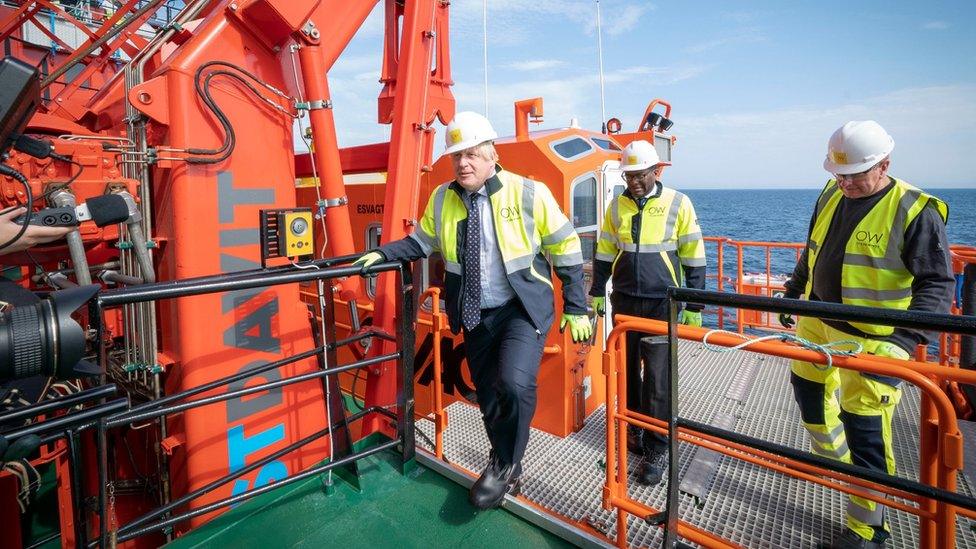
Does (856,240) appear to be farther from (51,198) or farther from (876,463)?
(51,198)

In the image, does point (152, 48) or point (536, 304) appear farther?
point (152, 48)

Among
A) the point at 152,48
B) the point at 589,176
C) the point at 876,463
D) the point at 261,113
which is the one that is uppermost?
the point at 152,48

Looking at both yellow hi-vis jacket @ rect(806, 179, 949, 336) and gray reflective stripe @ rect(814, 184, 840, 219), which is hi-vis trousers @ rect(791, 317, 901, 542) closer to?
yellow hi-vis jacket @ rect(806, 179, 949, 336)

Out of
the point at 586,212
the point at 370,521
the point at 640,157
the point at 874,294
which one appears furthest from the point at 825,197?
the point at 370,521

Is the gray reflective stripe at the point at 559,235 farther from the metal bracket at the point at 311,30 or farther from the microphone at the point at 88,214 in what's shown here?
the metal bracket at the point at 311,30

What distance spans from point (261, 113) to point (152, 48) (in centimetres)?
73

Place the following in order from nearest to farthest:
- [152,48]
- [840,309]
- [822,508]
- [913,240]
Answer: [840,309] < [913,240] < [822,508] < [152,48]

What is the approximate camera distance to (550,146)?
4098 mm

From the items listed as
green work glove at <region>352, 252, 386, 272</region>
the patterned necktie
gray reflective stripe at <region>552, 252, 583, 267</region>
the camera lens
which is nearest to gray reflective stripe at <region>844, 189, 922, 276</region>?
gray reflective stripe at <region>552, 252, 583, 267</region>

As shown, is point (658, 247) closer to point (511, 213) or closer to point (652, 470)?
point (511, 213)

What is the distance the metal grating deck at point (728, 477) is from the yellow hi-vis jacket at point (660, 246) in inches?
45.5

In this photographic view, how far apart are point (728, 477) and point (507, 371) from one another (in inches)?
66.3

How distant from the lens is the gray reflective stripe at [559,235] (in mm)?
2627

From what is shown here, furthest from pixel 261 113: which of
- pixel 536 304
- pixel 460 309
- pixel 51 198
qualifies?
pixel 536 304
